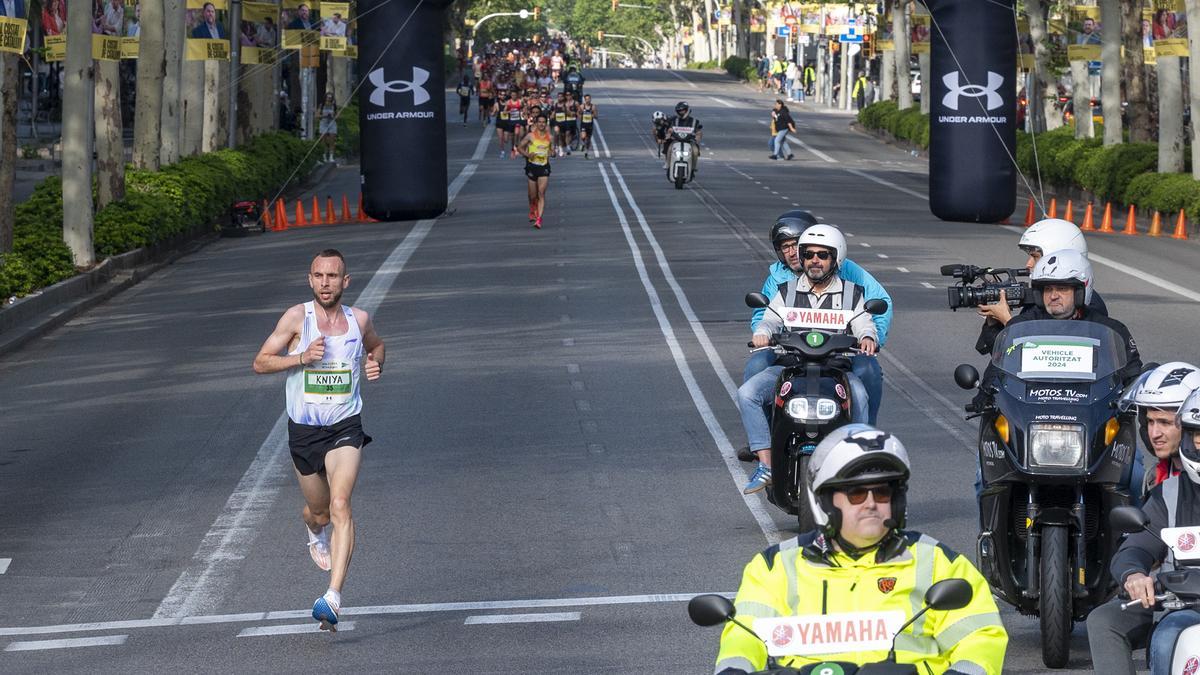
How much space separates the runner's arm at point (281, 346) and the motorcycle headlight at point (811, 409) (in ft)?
8.48

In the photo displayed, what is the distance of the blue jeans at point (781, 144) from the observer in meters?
60.7

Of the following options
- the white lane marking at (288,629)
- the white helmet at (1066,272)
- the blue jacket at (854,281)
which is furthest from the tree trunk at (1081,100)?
the white lane marking at (288,629)

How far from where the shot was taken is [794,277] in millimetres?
11727

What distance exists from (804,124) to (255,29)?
3935 centimetres

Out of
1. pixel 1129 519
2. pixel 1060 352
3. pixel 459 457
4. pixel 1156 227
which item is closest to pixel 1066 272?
pixel 1060 352

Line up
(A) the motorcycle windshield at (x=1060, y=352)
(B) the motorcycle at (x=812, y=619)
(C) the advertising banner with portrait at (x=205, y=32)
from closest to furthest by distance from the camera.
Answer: (B) the motorcycle at (x=812, y=619), (A) the motorcycle windshield at (x=1060, y=352), (C) the advertising banner with portrait at (x=205, y=32)

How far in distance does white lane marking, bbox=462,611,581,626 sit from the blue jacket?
2056 mm

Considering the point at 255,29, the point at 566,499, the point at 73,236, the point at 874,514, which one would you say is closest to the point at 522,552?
the point at 566,499

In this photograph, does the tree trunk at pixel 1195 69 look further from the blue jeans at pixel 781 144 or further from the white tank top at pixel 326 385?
the white tank top at pixel 326 385

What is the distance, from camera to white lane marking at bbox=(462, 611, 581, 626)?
9766mm

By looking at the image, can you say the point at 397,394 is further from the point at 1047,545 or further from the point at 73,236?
the point at 73,236

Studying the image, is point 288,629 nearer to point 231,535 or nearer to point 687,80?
point 231,535

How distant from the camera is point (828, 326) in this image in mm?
11195

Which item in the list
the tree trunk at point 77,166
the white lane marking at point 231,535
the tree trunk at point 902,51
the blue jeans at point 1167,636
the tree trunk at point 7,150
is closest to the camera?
the blue jeans at point 1167,636
